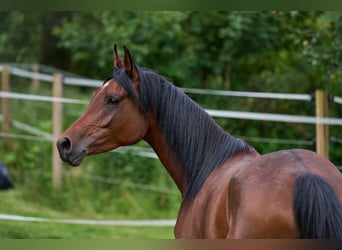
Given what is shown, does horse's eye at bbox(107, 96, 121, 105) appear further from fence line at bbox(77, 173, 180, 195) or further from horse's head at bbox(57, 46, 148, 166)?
fence line at bbox(77, 173, 180, 195)

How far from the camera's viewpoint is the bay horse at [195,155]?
2.05 metres

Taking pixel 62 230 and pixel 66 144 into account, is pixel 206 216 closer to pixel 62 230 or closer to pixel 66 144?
pixel 66 144

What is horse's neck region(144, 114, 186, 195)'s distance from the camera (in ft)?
9.40

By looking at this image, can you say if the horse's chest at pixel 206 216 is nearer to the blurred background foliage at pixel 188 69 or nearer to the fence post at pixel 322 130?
the fence post at pixel 322 130

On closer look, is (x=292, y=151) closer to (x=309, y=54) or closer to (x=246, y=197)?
(x=246, y=197)

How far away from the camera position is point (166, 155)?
290cm

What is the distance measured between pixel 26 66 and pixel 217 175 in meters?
8.32

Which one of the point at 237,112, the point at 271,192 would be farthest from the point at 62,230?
the point at 271,192

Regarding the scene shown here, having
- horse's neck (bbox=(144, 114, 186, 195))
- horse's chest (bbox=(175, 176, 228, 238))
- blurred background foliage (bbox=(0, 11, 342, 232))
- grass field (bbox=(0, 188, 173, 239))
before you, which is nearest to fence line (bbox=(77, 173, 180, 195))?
blurred background foliage (bbox=(0, 11, 342, 232))

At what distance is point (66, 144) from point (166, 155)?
0.42 meters

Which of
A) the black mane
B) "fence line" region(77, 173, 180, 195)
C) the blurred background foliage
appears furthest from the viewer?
the blurred background foliage

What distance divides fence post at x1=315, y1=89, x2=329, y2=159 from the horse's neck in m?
2.20

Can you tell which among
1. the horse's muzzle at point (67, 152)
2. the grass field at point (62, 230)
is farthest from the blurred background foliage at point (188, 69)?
the horse's muzzle at point (67, 152)

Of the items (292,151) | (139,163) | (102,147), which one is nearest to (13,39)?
(139,163)
